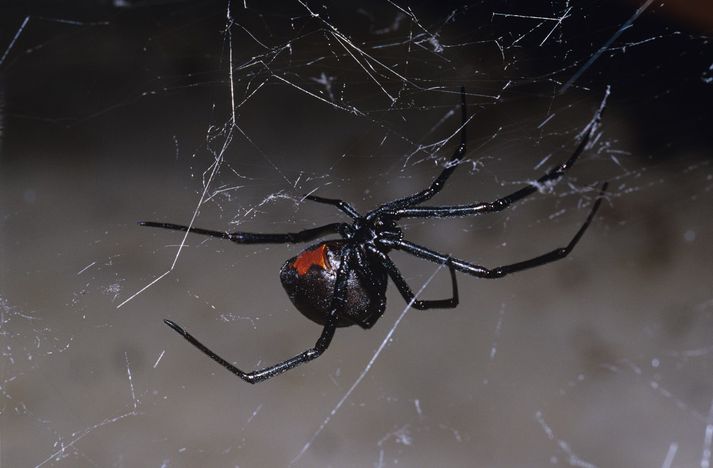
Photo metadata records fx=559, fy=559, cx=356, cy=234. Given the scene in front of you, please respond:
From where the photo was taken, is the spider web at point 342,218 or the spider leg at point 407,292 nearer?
the spider leg at point 407,292

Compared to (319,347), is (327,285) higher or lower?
higher

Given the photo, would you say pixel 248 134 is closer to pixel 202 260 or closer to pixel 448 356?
pixel 202 260

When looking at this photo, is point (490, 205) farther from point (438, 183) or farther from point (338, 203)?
point (338, 203)

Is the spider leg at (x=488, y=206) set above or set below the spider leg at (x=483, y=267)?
above

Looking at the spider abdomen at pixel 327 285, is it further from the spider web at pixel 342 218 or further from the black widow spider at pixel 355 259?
the spider web at pixel 342 218

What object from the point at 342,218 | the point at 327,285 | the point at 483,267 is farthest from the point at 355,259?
the point at 342,218

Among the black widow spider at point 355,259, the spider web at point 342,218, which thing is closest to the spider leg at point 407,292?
the black widow spider at point 355,259
